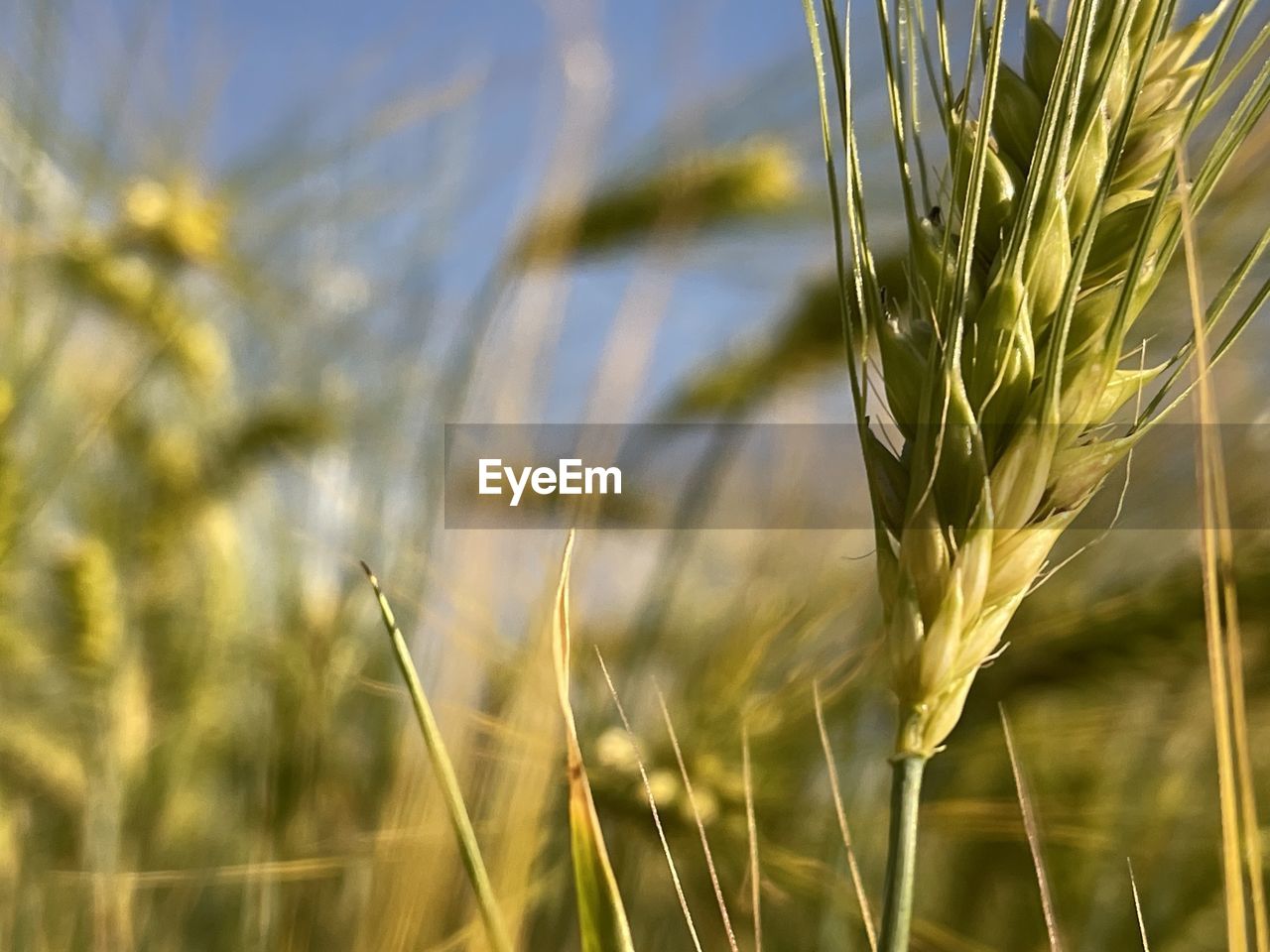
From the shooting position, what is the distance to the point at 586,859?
0.21m

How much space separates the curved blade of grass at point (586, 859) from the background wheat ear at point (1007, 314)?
53mm

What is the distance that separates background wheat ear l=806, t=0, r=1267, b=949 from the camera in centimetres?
20

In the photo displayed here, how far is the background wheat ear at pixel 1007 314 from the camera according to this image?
0.20m

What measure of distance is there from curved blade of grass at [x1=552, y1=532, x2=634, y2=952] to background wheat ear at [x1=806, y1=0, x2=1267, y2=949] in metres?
0.05

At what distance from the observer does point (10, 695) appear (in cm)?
76

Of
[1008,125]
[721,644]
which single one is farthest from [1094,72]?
[721,644]

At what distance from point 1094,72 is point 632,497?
0.48m

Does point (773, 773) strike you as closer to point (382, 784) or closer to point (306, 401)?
point (382, 784)

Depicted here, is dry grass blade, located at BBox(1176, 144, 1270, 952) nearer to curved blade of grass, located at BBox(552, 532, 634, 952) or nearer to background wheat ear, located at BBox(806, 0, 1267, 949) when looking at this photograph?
background wheat ear, located at BBox(806, 0, 1267, 949)

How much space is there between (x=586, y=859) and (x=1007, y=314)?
0.14m

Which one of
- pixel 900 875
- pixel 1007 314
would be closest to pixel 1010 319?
pixel 1007 314

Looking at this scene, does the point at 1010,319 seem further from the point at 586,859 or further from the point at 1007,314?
the point at 586,859

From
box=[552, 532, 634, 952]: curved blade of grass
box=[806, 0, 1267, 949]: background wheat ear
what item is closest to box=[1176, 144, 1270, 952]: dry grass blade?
box=[806, 0, 1267, 949]: background wheat ear

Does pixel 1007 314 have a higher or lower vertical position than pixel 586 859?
higher
